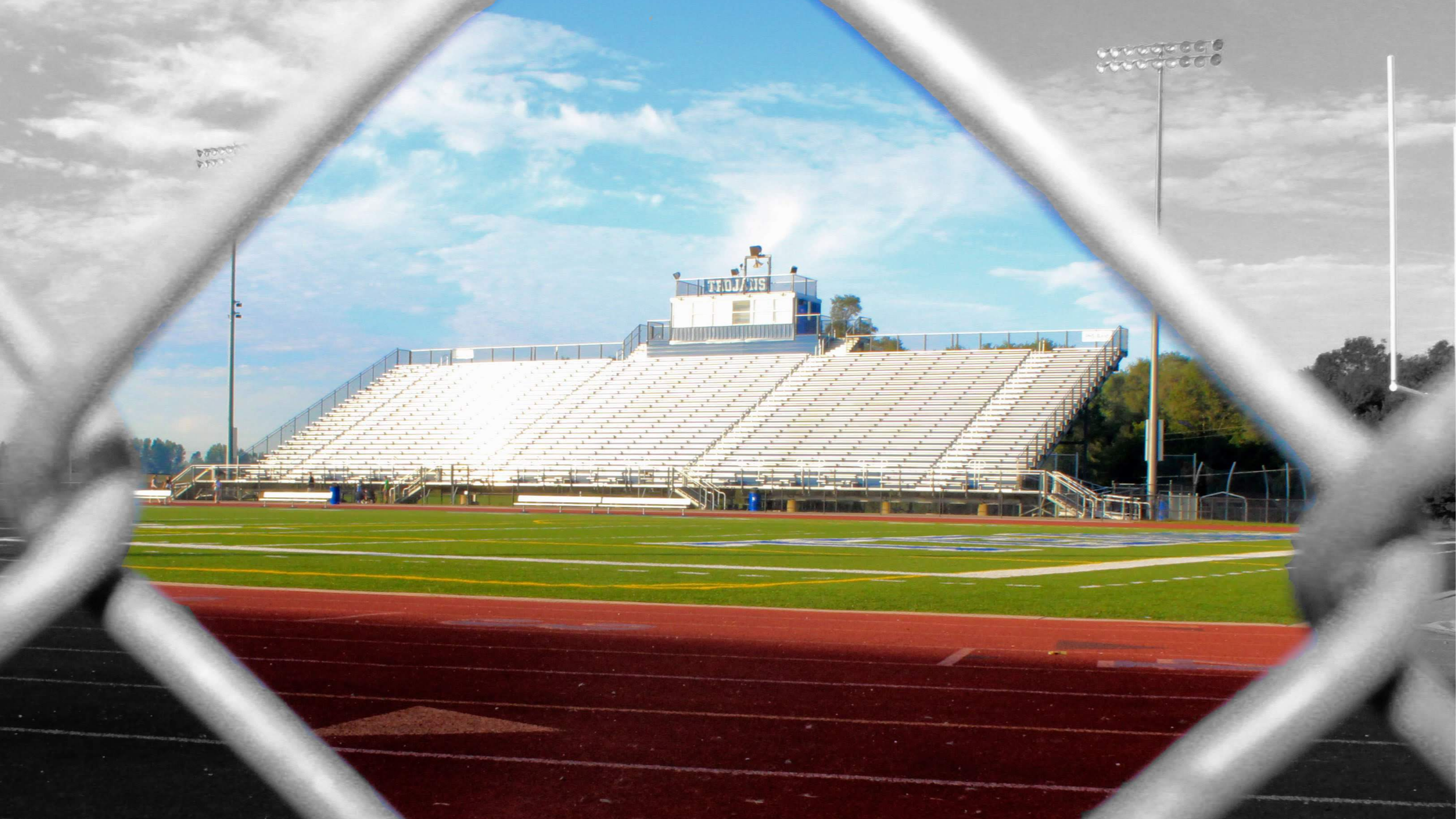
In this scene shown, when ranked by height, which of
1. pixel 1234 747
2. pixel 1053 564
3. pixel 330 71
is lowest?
pixel 1053 564

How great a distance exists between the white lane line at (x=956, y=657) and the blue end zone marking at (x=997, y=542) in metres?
9.80

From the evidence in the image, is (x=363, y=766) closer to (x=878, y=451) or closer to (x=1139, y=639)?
(x=1139, y=639)

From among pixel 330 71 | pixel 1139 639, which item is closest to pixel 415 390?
pixel 1139 639

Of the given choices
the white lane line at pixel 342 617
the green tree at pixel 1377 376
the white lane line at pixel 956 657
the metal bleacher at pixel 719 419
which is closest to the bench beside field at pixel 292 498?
the metal bleacher at pixel 719 419

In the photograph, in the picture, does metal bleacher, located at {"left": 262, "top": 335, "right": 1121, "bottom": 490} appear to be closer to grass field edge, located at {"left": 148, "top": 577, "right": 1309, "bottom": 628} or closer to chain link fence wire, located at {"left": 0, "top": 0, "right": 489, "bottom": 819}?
grass field edge, located at {"left": 148, "top": 577, "right": 1309, "bottom": 628}

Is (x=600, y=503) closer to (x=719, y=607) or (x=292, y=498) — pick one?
(x=292, y=498)

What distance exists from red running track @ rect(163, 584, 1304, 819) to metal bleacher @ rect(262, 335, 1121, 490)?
2555 centimetres

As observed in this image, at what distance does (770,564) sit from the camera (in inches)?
577

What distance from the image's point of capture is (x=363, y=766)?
4.54 meters

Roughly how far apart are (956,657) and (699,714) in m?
2.26

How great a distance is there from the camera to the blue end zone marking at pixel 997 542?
18.3 metres

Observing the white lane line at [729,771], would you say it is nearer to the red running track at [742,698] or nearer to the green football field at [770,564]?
the red running track at [742,698]

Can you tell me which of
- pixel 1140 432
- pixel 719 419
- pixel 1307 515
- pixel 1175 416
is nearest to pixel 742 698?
pixel 1307 515

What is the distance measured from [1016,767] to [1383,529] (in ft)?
13.9
